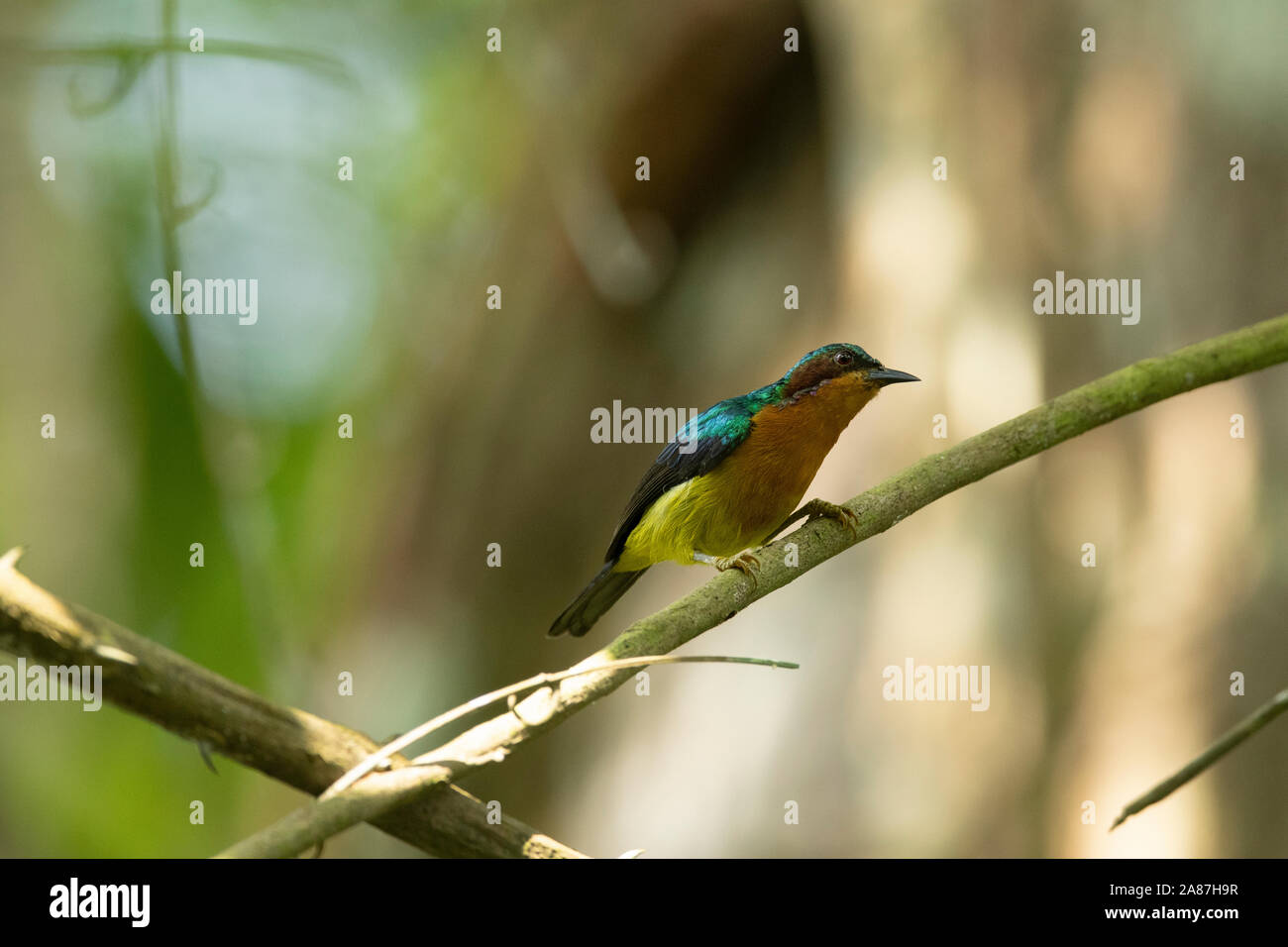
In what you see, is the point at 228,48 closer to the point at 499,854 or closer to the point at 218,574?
the point at 499,854

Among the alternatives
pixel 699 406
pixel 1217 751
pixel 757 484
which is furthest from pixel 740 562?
pixel 699 406

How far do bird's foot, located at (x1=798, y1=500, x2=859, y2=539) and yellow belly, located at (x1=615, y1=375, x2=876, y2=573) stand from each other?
24cm

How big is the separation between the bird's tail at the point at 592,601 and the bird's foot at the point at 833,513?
98 centimetres

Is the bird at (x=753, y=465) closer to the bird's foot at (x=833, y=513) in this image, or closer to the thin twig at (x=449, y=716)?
the bird's foot at (x=833, y=513)

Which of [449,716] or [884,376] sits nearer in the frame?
[449,716]

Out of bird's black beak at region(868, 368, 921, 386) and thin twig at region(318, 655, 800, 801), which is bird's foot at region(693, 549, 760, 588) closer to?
thin twig at region(318, 655, 800, 801)

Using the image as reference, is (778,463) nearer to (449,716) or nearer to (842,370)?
(842,370)

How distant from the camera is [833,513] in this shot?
369 cm

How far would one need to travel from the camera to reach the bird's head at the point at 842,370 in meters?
4.41

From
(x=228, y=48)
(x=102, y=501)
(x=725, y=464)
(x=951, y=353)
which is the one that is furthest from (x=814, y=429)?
(x=102, y=501)

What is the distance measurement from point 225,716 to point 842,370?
121 inches

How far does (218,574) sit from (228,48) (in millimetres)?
5442

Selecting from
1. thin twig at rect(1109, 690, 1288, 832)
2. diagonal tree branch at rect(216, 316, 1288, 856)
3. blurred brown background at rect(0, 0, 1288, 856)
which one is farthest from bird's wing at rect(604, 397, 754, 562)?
thin twig at rect(1109, 690, 1288, 832)

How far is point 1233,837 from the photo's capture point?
5477 millimetres
